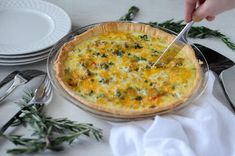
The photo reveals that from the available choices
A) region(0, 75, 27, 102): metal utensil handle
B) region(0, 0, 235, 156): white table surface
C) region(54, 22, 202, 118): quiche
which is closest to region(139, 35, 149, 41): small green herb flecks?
region(54, 22, 202, 118): quiche

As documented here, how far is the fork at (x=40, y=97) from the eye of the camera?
3.56 feet

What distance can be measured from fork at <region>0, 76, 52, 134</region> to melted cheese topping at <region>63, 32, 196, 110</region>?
0.06 meters

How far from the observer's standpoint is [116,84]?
4.01 feet

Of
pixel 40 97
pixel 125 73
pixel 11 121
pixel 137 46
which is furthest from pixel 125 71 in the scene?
pixel 11 121

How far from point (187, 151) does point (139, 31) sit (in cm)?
59

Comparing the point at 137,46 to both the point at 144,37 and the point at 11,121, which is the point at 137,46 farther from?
the point at 11,121

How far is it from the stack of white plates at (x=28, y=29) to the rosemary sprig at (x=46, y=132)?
0.79 feet

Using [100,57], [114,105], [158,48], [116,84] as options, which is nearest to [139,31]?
[158,48]

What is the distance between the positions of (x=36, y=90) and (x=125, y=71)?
0.91ft

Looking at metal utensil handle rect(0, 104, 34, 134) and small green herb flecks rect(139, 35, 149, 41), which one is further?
small green herb flecks rect(139, 35, 149, 41)

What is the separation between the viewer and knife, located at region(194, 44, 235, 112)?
4.13 feet

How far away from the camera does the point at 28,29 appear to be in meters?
1.52

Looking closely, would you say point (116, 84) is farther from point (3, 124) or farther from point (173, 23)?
point (173, 23)

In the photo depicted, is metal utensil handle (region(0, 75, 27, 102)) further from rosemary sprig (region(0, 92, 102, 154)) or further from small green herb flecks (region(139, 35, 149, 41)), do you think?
small green herb flecks (region(139, 35, 149, 41))
